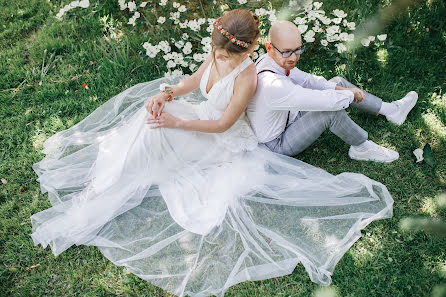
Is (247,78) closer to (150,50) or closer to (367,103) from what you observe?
(367,103)

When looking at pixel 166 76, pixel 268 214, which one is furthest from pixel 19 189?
pixel 268 214

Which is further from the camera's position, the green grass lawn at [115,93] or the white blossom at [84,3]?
the white blossom at [84,3]

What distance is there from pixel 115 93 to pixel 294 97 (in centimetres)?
218

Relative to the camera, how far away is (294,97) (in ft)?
9.42

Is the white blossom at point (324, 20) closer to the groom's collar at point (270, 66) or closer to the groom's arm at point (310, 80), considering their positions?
the groom's arm at point (310, 80)

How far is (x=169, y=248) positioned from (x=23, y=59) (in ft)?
10.6

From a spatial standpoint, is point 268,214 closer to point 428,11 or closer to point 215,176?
point 215,176

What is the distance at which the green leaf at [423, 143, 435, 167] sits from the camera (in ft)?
10.9

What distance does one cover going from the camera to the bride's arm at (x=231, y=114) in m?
2.85

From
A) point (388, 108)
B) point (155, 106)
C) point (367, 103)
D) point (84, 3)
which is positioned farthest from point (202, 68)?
point (84, 3)

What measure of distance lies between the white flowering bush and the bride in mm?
956

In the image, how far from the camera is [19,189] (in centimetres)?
347

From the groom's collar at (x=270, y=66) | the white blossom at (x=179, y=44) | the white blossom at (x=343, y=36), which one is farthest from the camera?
the white blossom at (x=179, y=44)

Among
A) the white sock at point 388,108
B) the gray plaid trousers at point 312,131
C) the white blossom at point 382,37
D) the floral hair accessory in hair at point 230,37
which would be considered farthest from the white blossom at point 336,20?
the floral hair accessory in hair at point 230,37
